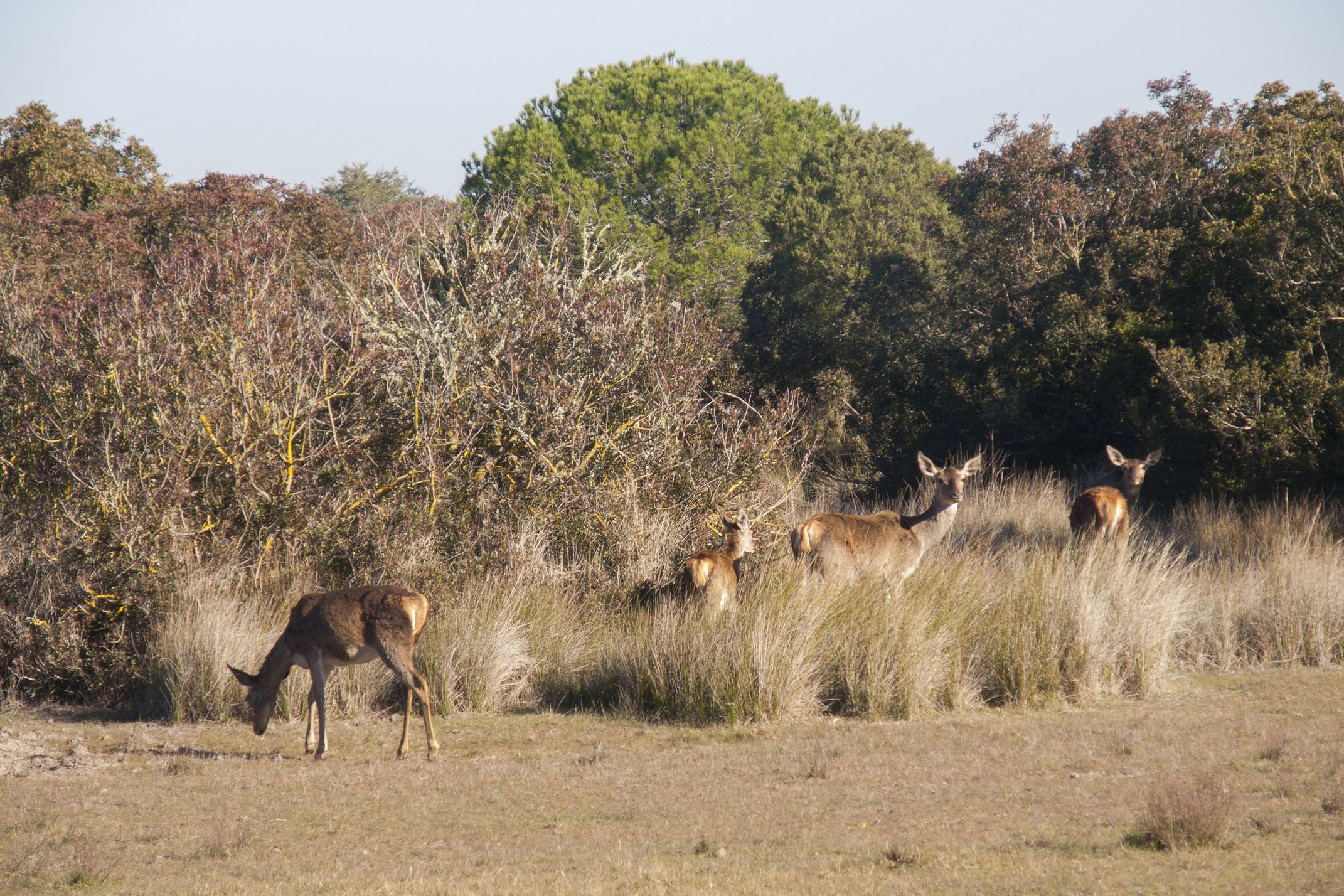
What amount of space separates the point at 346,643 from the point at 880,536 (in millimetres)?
6016

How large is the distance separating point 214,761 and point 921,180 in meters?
24.0

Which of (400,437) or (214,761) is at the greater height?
(400,437)

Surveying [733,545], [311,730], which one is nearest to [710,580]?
[733,545]

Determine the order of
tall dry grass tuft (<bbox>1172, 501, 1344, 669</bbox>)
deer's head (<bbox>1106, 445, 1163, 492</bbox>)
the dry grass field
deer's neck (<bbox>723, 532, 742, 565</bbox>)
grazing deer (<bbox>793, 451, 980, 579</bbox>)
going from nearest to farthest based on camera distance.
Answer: the dry grass field < tall dry grass tuft (<bbox>1172, 501, 1344, 669</bbox>) < grazing deer (<bbox>793, 451, 980, 579</bbox>) < deer's neck (<bbox>723, 532, 742, 565</bbox>) < deer's head (<bbox>1106, 445, 1163, 492</bbox>)

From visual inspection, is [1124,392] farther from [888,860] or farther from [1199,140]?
[888,860]

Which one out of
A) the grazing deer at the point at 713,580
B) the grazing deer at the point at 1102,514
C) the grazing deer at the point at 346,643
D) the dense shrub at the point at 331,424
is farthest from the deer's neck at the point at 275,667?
the grazing deer at the point at 1102,514

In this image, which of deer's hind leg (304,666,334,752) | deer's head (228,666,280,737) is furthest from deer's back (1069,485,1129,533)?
deer's head (228,666,280,737)

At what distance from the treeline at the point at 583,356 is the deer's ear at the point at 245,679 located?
98.9 inches

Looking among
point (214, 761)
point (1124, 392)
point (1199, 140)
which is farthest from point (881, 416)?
point (214, 761)

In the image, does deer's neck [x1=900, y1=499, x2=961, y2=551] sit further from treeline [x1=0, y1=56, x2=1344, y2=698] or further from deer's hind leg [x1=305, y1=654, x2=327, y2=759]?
deer's hind leg [x1=305, y1=654, x2=327, y2=759]

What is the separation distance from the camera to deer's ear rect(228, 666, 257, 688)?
854 cm

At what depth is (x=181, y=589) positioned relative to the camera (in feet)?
34.8

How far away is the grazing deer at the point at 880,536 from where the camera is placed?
12.0 m

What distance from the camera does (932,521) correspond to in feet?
44.2
